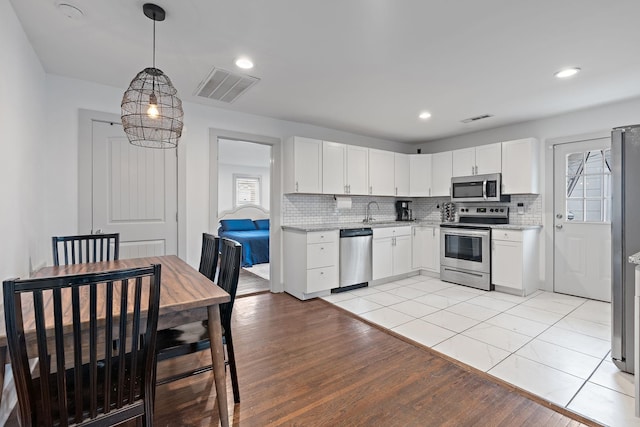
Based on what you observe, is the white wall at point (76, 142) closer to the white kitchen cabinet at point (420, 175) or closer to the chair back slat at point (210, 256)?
the chair back slat at point (210, 256)

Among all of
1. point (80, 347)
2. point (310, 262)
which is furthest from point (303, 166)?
point (80, 347)

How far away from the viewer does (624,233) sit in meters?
2.18

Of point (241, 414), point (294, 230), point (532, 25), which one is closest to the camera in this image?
point (241, 414)

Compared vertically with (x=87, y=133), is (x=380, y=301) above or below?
below

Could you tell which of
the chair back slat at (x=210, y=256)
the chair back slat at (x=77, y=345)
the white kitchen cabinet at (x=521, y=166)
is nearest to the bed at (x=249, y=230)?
the chair back slat at (x=210, y=256)

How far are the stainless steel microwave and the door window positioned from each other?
798 millimetres

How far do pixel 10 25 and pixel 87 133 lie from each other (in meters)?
1.25

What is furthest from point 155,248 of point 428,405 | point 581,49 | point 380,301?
point 581,49

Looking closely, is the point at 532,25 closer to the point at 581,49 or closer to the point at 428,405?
the point at 581,49

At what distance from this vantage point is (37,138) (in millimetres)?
2496

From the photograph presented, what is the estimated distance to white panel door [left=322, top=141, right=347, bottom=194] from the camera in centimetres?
436

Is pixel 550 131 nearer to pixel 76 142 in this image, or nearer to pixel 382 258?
pixel 382 258

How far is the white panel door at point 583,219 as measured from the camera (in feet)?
12.1

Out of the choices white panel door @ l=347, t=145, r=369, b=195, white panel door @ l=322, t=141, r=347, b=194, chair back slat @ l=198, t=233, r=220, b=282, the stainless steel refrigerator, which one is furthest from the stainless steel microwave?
chair back slat @ l=198, t=233, r=220, b=282
